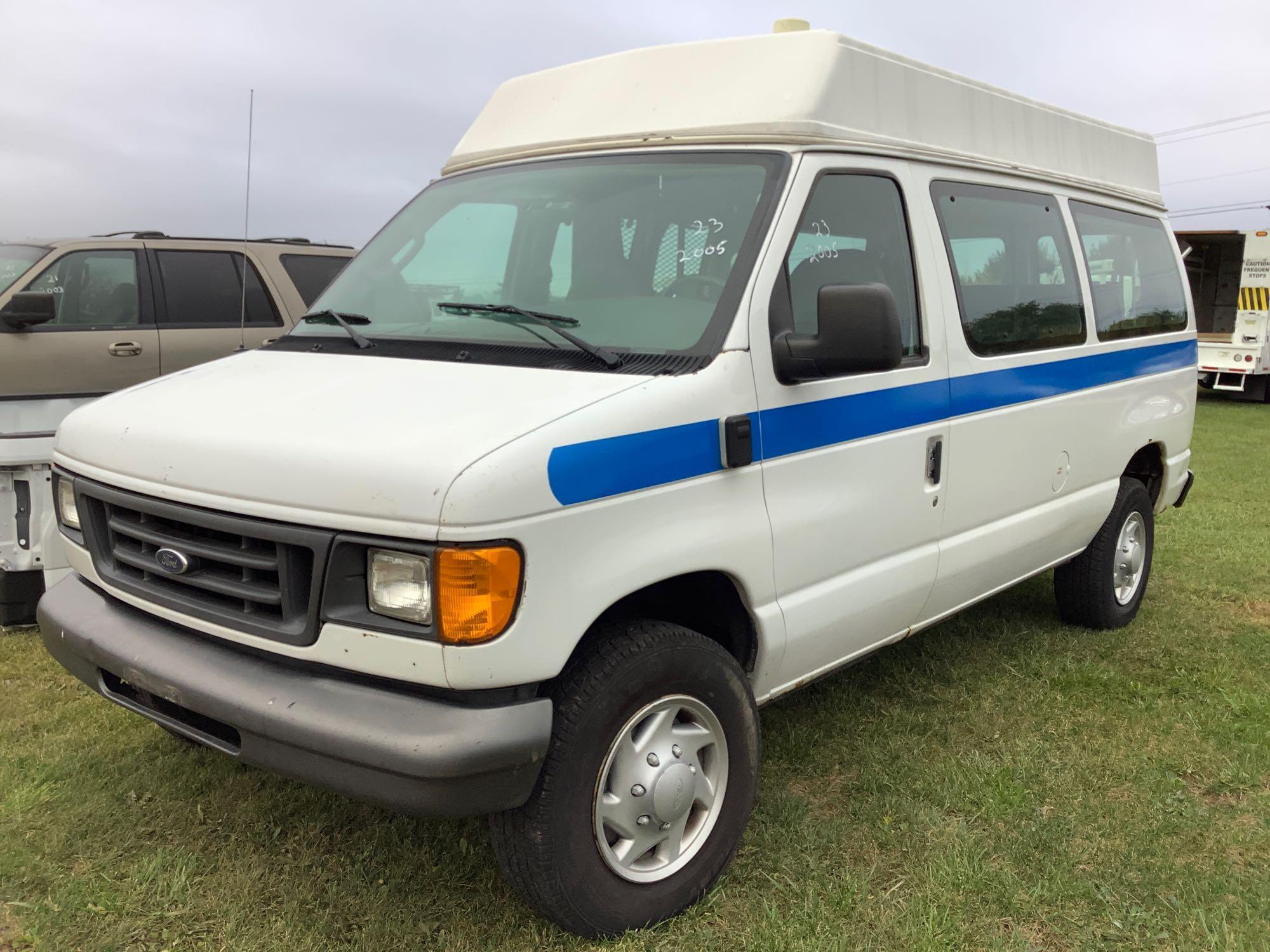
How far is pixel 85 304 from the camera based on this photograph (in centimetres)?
714

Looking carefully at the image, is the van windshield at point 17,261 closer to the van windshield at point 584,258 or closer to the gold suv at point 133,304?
the gold suv at point 133,304

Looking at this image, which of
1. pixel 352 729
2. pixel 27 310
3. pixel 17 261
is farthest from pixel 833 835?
pixel 17 261

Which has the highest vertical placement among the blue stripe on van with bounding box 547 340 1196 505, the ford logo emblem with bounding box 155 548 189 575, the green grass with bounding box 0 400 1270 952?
the blue stripe on van with bounding box 547 340 1196 505

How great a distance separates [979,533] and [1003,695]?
3.08 feet

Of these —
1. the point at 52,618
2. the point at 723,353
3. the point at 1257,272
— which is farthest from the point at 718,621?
the point at 1257,272

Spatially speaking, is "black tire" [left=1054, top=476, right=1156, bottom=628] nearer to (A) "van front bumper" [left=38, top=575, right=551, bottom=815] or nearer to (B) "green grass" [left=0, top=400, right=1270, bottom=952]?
(B) "green grass" [left=0, top=400, right=1270, bottom=952]

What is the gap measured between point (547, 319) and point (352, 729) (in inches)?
50.1

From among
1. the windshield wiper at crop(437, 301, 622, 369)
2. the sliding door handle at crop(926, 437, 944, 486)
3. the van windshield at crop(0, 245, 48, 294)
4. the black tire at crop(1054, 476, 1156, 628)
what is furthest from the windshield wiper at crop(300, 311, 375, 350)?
the van windshield at crop(0, 245, 48, 294)

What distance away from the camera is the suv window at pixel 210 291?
737cm

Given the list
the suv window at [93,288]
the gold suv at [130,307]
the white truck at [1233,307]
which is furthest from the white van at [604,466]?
the white truck at [1233,307]

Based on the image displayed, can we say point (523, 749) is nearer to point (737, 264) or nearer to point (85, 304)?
point (737, 264)

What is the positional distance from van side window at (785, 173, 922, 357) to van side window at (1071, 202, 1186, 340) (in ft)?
5.27

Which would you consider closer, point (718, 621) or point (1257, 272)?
point (718, 621)

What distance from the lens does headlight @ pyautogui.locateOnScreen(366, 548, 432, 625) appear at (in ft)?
7.70
